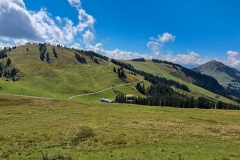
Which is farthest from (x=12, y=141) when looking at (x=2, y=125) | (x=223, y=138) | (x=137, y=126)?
(x=223, y=138)

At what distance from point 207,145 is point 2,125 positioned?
36880 mm

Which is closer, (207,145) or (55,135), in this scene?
(207,145)

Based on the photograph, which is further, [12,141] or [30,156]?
[12,141]

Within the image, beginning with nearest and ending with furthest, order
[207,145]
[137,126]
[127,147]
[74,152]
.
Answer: [74,152] < [127,147] < [207,145] < [137,126]

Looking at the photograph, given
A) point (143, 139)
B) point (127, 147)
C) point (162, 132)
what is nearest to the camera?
point (127, 147)

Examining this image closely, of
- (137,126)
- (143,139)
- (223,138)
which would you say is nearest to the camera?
(143,139)

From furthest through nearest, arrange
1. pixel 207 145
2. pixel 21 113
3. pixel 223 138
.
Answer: pixel 21 113 → pixel 223 138 → pixel 207 145

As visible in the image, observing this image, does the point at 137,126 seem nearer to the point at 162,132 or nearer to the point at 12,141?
the point at 162,132

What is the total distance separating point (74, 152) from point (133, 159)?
731 centimetres

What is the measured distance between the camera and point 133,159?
75.2 feet

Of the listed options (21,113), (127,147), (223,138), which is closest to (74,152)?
(127,147)

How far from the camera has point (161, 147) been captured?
2842 centimetres

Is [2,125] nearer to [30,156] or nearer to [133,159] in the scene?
[30,156]

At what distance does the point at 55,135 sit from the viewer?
3312 cm
